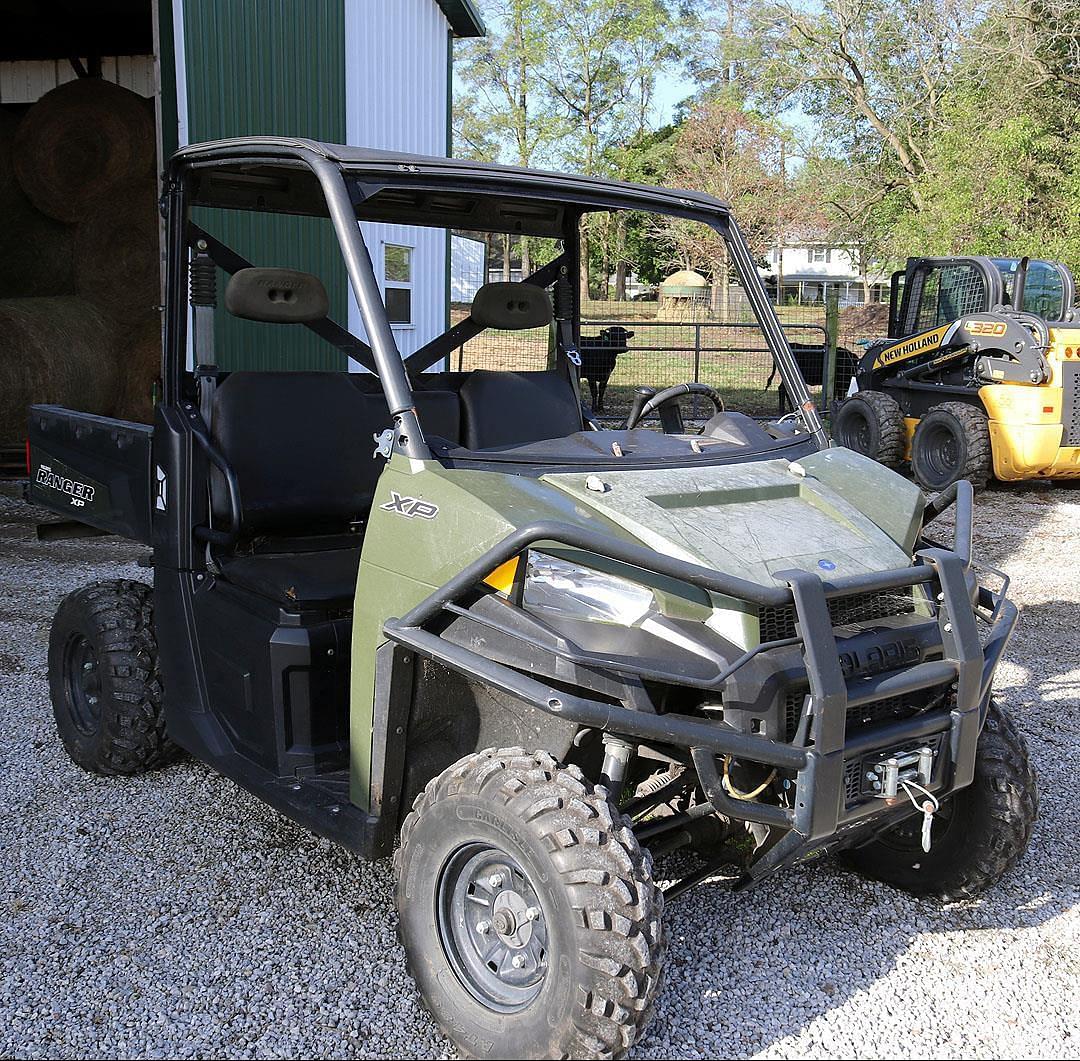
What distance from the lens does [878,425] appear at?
11648mm

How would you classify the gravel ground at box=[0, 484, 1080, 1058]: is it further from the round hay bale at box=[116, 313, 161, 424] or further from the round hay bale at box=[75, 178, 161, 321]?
the round hay bale at box=[75, 178, 161, 321]

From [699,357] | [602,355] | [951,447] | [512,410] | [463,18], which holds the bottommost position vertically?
[951,447]

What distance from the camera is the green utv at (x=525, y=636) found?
2570 millimetres

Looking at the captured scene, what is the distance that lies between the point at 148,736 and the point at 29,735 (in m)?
0.91

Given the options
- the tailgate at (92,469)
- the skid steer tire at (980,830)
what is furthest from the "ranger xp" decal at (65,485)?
the skid steer tire at (980,830)

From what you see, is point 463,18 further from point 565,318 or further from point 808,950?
point 808,950

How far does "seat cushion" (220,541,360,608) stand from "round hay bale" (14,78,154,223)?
877 centimetres

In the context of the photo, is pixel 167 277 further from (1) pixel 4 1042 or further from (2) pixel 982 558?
(2) pixel 982 558

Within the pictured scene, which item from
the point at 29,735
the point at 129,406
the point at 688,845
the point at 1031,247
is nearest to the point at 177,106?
the point at 129,406

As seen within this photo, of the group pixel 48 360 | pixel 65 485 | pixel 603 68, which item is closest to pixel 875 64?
pixel 603 68

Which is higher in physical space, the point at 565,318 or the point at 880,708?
the point at 565,318

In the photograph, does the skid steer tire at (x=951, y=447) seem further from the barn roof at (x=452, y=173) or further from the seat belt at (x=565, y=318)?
the barn roof at (x=452, y=173)

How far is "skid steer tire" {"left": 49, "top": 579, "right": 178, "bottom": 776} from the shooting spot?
13.7ft

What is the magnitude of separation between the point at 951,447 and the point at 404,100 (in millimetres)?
6608
